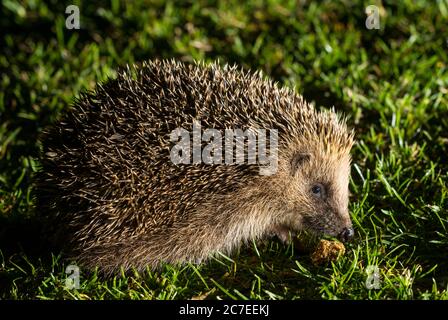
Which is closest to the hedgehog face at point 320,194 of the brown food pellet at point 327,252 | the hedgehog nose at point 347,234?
the hedgehog nose at point 347,234

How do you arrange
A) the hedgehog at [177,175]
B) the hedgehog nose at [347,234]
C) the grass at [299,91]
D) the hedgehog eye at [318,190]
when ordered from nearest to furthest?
1. the hedgehog at [177,175]
2. the grass at [299,91]
3. the hedgehog nose at [347,234]
4. the hedgehog eye at [318,190]

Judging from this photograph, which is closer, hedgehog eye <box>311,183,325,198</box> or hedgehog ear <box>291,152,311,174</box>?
hedgehog ear <box>291,152,311,174</box>

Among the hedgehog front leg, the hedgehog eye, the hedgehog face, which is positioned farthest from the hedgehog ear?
the hedgehog front leg

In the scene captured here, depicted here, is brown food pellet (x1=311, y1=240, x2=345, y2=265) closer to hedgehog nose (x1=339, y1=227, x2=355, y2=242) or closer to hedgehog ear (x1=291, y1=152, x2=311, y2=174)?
hedgehog nose (x1=339, y1=227, x2=355, y2=242)

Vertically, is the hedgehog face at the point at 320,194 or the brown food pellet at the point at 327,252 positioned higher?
the hedgehog face at the point at 320,194

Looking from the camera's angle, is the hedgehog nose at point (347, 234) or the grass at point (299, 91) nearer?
the grass at point (299, 91)

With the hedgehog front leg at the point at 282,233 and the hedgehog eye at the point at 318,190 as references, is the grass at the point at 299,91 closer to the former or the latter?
the hedgehog front leg at the point at 282,233
